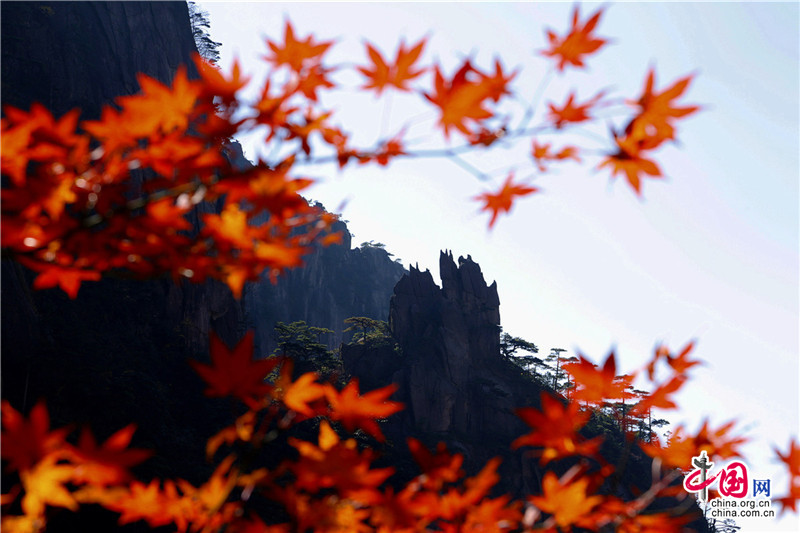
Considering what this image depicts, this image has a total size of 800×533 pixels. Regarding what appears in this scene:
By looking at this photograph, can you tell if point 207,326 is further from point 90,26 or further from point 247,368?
point 247,368

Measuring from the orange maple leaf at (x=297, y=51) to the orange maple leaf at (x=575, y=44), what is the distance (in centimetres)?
50

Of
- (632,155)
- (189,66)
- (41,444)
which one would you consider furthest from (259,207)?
(189,66)

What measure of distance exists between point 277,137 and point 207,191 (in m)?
0.19

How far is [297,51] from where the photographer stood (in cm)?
129

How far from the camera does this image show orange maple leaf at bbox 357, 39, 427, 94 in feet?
4.04

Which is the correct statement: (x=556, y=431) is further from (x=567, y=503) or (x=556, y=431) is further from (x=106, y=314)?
(x=106, y=314)

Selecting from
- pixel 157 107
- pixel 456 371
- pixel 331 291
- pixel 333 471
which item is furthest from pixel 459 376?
pixel 157 107

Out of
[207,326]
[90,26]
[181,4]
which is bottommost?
[207,326]

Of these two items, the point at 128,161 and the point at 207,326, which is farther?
the point at 207,326

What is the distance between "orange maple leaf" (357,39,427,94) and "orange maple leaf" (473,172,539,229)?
1.08ft

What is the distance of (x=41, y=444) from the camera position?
111 centimetres

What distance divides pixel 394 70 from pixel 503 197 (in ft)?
1.29

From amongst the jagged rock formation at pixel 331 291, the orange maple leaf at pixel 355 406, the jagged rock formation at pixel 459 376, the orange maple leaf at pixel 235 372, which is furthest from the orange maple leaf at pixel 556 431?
the jagged rock formation at pixel 331 291

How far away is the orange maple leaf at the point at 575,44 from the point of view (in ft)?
4.15
